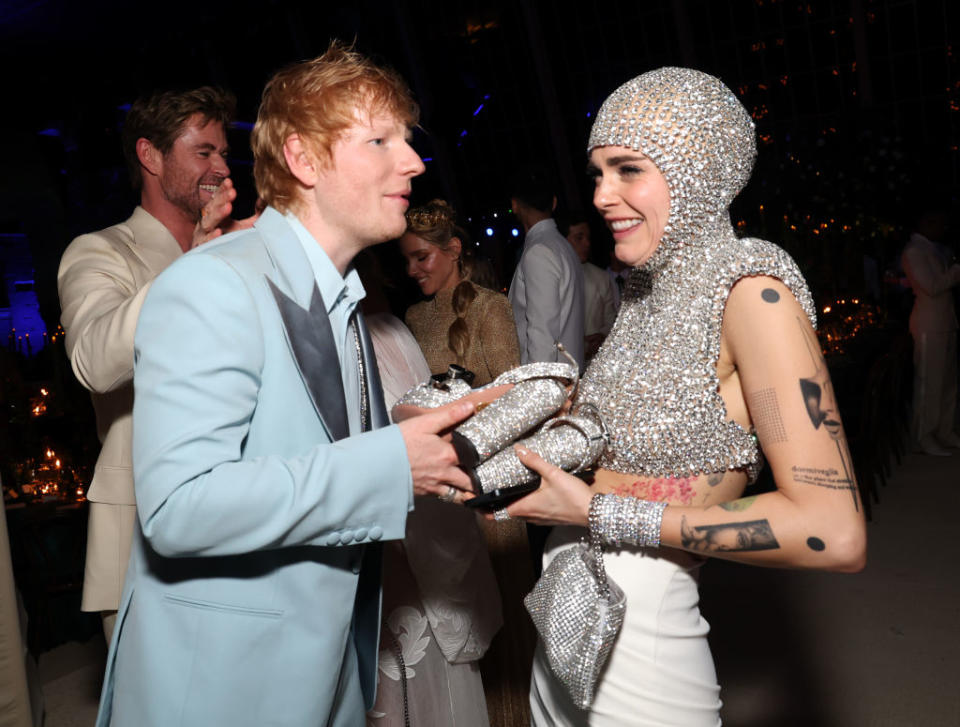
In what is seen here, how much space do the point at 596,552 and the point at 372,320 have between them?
1.35 metres

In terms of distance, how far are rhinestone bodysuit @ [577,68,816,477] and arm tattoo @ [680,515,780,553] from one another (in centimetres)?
13

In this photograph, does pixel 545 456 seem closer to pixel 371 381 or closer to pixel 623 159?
pixel 371 381

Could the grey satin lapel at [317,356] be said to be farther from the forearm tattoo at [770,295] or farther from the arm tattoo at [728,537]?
the forearm tattoo at [770,295]

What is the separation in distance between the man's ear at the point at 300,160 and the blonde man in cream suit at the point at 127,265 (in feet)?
1.51

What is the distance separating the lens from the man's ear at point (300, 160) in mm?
1394

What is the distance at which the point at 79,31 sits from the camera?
29.9 feet

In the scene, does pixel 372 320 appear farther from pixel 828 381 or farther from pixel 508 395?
pixel 828 381

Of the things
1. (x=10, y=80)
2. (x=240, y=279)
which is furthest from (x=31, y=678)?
(x=10, y=80)

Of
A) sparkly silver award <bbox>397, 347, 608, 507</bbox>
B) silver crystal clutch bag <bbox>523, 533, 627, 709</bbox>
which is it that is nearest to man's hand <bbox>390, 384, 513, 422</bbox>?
sparkly silver award <bbox>397, 347, 608, 507</bbox>

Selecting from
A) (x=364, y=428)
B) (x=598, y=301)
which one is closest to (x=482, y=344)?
(x=364, y=428)

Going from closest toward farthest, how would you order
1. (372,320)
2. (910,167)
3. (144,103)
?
(144,103) < (372,320) < (910,167)

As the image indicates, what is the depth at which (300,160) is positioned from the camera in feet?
4.59

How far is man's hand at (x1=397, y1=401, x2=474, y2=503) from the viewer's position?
3.99 ft

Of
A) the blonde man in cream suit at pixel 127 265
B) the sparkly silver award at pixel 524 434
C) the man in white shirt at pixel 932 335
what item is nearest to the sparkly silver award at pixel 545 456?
the sparkly silver award at pixel 524 434
